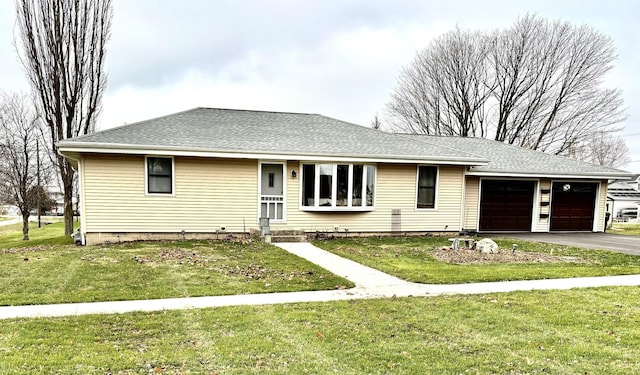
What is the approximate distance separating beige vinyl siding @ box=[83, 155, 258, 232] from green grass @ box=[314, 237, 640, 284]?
3.02 metres

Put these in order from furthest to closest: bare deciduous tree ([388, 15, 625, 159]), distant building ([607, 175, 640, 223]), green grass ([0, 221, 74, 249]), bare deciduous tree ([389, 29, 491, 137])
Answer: distant building ([607, 175, 640, 223]) < bare deciduous tree ([389, 29, 491, 137]) < bare deciduous tree ([388, 15, 625, 159]) < green grass ([0, 221, 74, 249])

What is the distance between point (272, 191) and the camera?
1260cm

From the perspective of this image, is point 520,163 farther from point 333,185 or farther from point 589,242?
point 333,185

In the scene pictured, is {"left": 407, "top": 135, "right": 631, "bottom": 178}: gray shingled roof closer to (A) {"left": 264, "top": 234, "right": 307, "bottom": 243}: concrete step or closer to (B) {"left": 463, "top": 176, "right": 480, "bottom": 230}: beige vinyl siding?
(B) {"left": 463, "top": 176, "right": 480, "bottom": 230}: beige vinyl siding

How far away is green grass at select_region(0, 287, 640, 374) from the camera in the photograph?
3.39 m

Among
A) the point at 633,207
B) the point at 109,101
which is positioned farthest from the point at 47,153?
the point at 633,207

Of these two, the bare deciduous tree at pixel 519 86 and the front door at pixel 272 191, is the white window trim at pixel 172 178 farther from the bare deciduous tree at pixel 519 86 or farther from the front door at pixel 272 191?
the bare deciduous tree at pixel 519 86

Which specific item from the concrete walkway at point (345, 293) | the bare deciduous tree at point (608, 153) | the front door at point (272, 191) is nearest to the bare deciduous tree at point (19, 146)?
the front door at point (272, 191)

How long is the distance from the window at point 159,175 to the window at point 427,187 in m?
8.36

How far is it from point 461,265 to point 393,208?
16.7ft

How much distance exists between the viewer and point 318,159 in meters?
12.4

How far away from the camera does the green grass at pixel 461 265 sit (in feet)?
23.7

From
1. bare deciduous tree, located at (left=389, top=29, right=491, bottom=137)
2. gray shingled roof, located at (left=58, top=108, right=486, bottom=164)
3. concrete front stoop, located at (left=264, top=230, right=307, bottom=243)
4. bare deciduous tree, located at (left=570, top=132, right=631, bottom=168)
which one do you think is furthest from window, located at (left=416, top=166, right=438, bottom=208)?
bare deciduous tree, located at (left=570, top=132, right=631, bottom=168)

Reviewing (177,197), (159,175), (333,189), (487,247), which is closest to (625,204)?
(487,247)
